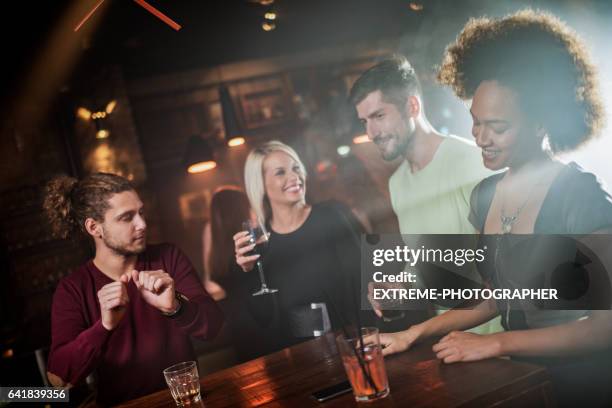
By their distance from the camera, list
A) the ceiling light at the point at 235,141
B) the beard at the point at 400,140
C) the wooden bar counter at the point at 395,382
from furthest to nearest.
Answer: the ceiling light at the point at 235,141 < the beard at the point at 400,140 < the wooden bar counter at the point at 395,382

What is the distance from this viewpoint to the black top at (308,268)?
9.61 feet

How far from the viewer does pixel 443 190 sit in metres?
2.52

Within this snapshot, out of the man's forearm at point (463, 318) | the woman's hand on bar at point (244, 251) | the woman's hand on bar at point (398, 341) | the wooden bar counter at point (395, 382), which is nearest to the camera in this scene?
the wooden bar counter at point (395, 382)

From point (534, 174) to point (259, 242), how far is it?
1367 mm

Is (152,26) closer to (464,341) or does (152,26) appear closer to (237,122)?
(237,122)

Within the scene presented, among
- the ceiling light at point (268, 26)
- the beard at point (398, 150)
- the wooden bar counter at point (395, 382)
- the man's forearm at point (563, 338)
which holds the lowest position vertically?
the man's forearm at point (563, 338)

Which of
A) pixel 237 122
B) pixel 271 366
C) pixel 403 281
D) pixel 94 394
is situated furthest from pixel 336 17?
pixel 94 394

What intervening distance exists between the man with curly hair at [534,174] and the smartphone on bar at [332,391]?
0.86 ft

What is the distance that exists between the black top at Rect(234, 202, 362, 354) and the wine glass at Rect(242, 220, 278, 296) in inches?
1.1

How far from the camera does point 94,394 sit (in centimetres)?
309

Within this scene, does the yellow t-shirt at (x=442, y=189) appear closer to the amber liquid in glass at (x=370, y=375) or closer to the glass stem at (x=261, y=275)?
the glass stem at (x=261, y=275)

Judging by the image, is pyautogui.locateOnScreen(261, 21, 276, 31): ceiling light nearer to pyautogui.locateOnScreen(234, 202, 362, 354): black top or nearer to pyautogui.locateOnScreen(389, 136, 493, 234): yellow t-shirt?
pyautogui.locateOnScreen(234, 202, 362, 354): black top

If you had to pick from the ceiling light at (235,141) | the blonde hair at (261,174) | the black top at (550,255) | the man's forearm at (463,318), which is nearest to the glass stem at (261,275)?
the blonde hair at (261,174)

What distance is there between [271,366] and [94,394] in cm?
173
